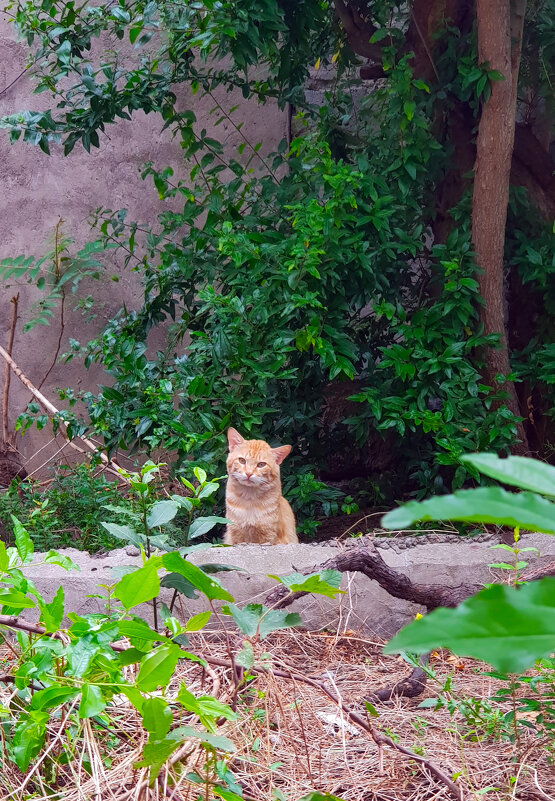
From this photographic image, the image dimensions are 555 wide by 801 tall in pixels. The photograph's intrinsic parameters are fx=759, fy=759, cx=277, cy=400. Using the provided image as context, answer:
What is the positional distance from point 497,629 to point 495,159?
13.1 ft

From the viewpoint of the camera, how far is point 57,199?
602 centimetres

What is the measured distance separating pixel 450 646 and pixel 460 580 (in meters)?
2.44

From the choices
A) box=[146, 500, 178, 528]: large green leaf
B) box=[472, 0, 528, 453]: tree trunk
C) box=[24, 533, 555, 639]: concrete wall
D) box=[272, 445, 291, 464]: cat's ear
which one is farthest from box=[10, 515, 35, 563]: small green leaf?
box=[472, 0, 528, 453]: tree trunk

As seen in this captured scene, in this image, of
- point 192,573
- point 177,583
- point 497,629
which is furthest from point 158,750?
point 497,629

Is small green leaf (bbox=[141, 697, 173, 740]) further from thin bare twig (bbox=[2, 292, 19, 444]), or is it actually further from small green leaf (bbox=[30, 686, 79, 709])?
thin bare twig (bbox=[2, 292, 19, 444])

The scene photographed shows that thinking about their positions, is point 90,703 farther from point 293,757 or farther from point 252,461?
point 252,461

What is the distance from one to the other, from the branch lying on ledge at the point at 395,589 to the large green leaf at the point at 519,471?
1655mm

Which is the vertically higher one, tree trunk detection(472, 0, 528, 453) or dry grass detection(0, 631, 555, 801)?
tree trunk detection(472, 0, 528, 453)

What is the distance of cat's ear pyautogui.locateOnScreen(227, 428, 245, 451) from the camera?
3.94 m

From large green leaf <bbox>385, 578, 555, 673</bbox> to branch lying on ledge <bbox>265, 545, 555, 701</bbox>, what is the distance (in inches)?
65.7

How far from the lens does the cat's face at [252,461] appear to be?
3.96m

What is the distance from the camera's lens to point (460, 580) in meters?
2.82

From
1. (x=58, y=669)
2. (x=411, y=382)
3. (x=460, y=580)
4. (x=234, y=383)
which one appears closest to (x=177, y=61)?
(x=234, y=383)

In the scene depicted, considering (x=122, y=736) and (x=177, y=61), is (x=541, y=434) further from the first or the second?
(x=122, y=736)
